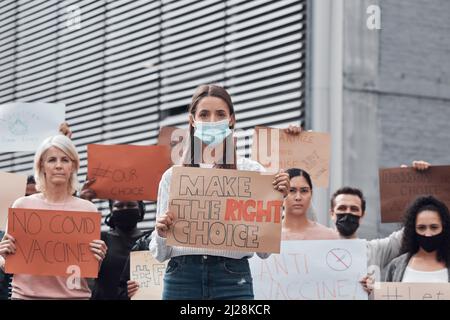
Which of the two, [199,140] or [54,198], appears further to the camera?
[54,198]

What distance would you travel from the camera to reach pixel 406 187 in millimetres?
6375

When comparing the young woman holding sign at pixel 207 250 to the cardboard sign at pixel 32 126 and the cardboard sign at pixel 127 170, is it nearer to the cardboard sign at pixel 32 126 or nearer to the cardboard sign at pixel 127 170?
the cardboard sign at pixel 127 170

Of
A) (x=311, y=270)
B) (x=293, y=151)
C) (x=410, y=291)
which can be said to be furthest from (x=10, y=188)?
(x=410, y=291)

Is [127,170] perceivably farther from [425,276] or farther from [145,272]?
[425,276]

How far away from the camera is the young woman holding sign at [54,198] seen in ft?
17.3

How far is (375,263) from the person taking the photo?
6082 mm

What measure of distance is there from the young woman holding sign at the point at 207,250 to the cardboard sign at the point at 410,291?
102 cm

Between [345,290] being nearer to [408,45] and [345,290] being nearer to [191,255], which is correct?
[191,255]

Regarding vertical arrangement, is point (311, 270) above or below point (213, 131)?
below

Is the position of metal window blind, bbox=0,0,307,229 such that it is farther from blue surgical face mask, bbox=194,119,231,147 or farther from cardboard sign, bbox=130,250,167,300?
blue surgical face mask, bbox=194,119,231,147

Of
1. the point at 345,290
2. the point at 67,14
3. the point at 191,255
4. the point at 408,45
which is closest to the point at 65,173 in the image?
the point at 191,255

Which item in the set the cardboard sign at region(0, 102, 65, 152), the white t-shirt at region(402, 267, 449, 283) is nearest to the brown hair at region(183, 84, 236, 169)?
the white t-shirt at region(402, 267, 449, 283)

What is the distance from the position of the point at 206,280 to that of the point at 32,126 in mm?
2887

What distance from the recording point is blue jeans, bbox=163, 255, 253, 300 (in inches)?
179
